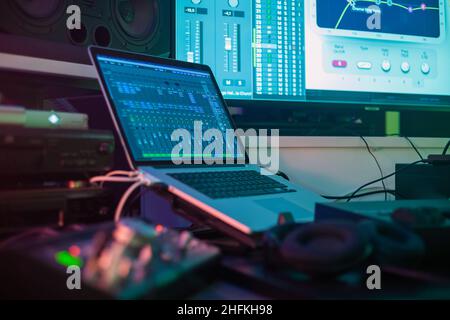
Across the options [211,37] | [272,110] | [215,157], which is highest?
[211,37]

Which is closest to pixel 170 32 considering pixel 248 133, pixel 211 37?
pixel 211 37

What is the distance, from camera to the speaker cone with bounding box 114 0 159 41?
0.89 metres

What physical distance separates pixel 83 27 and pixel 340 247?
66 centimetres

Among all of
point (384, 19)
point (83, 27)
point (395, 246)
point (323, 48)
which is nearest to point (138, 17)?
point (83, 27)

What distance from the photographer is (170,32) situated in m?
0.96

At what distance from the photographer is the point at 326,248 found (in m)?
0.39

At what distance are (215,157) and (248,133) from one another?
238mm

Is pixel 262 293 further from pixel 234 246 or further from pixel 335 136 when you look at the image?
pixel 335 136

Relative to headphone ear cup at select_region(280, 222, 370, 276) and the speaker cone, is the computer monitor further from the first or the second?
headphone ear cup at select_region(280, 222, 370, 276)

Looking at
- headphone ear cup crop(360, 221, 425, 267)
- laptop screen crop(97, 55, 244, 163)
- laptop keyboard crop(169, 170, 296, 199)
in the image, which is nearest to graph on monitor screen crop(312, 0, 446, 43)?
Answer: laptop screen crop(97, 55, 244, 163)

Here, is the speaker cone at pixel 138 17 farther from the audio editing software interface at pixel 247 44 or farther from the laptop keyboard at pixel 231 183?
the laptop keyboard at pixel 231 183

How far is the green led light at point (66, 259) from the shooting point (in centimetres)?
36

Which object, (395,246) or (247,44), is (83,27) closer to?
(247,44)

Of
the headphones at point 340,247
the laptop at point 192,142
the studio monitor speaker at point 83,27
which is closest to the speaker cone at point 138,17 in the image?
the studio monitor speaker at point 83,27
